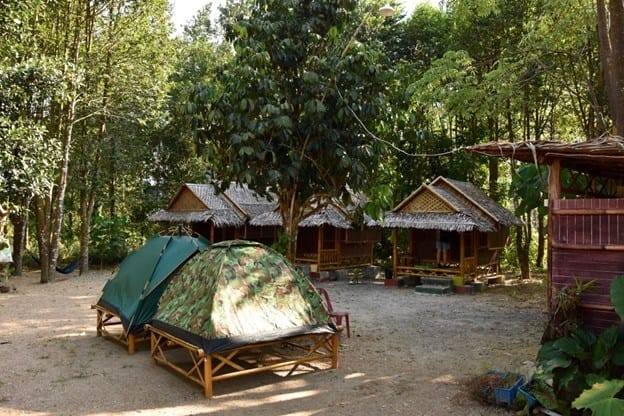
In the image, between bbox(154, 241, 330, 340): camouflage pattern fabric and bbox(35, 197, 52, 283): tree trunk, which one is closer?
bbox(154, 241, 330, 340): camouflage pattern fabric

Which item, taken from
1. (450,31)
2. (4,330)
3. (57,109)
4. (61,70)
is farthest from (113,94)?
(450,31)

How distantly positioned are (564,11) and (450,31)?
9.16 metres

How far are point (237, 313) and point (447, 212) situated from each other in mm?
10515

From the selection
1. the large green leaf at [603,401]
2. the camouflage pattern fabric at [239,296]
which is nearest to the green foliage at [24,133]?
the camouflage pattern fabric at [239,296]

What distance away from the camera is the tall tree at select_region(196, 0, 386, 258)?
26.6 ft

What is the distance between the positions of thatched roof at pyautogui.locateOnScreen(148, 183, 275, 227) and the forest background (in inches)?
96.3

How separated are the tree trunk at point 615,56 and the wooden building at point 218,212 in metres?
13.2

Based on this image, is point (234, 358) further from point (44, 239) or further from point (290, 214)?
point (44, 239)

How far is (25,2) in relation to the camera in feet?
40.4

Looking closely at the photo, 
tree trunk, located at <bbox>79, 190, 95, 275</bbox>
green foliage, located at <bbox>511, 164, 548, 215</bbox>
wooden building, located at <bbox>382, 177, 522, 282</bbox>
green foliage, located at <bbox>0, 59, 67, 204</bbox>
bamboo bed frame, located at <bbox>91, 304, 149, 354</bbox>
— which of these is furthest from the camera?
tree trunk, located at <bbox>79, 190, 95, 275</bbox>

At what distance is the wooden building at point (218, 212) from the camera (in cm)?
1966

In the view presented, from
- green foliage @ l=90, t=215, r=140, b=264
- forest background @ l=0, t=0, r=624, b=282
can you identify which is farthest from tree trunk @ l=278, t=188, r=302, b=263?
green foliage @ l=90, t=215, r=140, b=264

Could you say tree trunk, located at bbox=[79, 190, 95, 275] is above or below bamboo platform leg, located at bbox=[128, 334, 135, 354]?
above

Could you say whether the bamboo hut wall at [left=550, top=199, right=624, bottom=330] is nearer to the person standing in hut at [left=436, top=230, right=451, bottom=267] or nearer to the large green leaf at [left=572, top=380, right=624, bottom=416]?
the large green leaf at [left=572, top=380, right=624, bottom=416]
